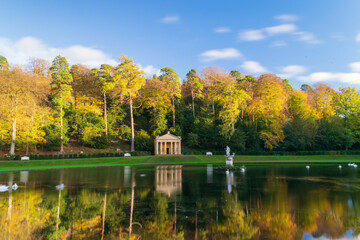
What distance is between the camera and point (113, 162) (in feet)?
139

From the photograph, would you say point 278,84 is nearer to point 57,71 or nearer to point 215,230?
point 57,71

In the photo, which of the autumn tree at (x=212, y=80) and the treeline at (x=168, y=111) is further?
the autumn tree at (x=212, y=80)

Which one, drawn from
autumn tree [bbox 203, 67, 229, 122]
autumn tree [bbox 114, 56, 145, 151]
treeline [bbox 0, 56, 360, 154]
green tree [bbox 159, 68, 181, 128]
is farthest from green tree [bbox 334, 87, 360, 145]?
autumn tree [bbox 114, 56, 145, 151]

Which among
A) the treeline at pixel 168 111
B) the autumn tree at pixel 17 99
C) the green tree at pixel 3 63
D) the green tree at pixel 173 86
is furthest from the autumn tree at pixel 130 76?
the green tree at pixel 3 63

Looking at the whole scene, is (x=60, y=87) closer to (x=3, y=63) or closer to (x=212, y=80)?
(x=3, y=63)

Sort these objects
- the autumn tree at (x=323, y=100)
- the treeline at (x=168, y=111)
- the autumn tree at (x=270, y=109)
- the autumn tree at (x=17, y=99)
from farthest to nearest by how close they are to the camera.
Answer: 1. the autumn tree at (x=323, y=100)
2. the autumn tree at (x=270, y=109)
3. the treeline at (x=168, y=111)
4. the autumn tree at (x=17, y=99)

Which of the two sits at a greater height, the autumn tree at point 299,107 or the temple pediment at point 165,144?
the autumn tree at point 299,107

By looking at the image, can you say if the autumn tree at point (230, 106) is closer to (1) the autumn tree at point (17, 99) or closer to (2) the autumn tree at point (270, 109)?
(2) the autumn tree at point (270, 109)

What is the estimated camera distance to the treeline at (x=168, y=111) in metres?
48.0

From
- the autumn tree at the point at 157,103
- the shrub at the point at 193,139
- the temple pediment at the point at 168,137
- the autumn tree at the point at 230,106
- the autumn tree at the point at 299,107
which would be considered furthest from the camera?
the autumn tree at the point at 299,107

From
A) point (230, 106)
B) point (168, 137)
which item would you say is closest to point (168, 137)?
point (168, 137)

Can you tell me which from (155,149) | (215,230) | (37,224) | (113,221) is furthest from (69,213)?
(155,149)

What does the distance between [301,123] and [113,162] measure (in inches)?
1614

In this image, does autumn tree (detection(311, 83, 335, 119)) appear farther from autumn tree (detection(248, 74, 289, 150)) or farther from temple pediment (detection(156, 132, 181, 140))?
temple pediment (detection(156, 132, 181, 140))
